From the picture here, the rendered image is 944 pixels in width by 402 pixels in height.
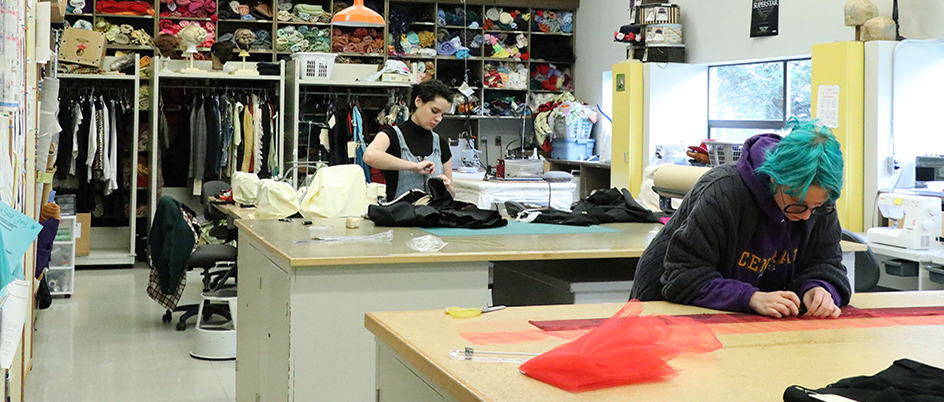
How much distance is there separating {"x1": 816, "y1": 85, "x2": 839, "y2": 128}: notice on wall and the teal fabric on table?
2693mm

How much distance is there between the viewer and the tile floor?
14.0 ft

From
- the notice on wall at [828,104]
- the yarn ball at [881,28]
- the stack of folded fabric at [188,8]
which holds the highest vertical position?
the stack of folded fabric at [188,8]

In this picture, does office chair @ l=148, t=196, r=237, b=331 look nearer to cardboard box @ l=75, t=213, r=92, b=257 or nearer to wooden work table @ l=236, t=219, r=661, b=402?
wooden work table @ l=236, t=219, r=661, b=402

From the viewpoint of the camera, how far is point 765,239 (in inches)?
85.1

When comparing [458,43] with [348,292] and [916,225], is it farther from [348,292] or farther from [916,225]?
[348,292]

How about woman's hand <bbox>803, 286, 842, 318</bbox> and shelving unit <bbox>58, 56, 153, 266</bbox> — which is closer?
woman's hand <bbox>803, 286, 842, 318</bbox>

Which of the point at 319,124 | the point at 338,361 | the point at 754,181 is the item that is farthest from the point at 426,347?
the point at 319,124

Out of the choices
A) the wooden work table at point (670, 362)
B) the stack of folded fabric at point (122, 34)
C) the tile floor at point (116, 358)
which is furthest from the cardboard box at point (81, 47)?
the wooden work table at point (670, 362)

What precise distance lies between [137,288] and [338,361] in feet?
15.4

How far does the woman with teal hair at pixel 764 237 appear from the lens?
1937 millimetres

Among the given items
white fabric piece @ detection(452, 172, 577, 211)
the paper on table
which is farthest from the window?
the paper on table

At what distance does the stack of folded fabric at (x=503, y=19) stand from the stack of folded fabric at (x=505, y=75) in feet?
1.38

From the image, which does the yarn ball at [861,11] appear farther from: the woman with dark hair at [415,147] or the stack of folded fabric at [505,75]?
the stack of folded fabric at [505,75]

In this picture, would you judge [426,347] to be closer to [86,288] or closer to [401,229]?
[401,229]
